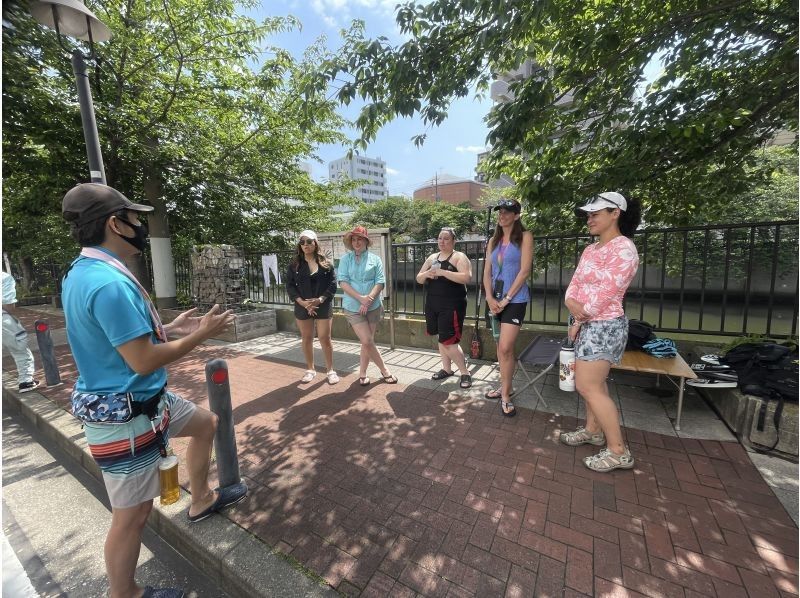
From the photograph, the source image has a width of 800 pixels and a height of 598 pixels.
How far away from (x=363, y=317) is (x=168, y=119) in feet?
19.6

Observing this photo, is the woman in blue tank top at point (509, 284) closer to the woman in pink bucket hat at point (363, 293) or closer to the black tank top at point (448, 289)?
the black tank top at point (448, 289)

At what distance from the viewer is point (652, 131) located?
3656mm

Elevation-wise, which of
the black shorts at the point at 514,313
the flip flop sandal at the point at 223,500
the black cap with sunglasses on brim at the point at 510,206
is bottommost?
the flip flop sandal at the point at 223,500

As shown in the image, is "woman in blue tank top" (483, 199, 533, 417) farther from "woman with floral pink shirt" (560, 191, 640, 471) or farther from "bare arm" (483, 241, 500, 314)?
"woman with floral pink shirt" (560, 191, 640, 471)

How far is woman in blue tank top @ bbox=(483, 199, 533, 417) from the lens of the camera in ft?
11.7

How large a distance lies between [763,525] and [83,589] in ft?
13.2

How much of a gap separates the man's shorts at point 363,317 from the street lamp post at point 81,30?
299 centimetres

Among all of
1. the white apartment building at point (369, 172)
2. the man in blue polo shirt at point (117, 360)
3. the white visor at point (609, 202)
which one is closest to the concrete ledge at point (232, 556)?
the man in blue polo shirt at point (117, 360)

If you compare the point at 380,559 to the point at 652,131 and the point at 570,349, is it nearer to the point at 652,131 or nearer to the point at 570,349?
the point at 570,349

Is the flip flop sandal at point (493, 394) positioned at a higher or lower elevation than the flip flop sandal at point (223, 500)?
higher

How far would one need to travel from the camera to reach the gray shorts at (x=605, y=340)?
2.60 meters

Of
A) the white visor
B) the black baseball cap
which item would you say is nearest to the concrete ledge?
the black baseball cap

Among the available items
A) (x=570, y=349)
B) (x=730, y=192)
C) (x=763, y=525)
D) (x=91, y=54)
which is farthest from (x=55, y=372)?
(x=730, y=192)

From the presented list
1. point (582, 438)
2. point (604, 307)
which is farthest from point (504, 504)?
point (604, 307)
